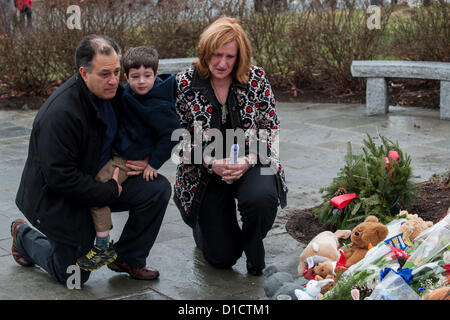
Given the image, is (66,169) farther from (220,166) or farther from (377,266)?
(377,266)

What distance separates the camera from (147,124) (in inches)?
158

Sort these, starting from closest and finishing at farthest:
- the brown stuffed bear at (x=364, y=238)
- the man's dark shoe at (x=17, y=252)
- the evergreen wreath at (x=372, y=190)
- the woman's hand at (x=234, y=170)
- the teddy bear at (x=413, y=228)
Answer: the brown stuffed bear at (x=364, y=238)
the teddy bear at (x=413, y=228)
the woman's hand at (x=234, y=170)
the man's dark shoe at (x=17, y=252)
the evergreen wreath at (x=372, y=190)

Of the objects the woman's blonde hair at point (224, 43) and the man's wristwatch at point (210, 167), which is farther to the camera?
the man's wristwatch at point (210, 167)

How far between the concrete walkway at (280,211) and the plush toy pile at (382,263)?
36 cm

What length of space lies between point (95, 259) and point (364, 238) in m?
1.48

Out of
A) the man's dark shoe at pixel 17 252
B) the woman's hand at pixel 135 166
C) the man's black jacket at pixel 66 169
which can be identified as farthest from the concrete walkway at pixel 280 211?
the woman's hand at pixel 135 166

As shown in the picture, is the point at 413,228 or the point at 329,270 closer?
the point at 329,270

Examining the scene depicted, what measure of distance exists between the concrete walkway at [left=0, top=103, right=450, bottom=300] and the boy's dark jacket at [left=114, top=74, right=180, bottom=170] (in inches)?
28.5

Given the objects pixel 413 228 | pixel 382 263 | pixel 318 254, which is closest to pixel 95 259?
pixel 318 254

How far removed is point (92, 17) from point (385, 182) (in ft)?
23.3

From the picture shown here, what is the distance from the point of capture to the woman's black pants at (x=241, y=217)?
4.08 metres

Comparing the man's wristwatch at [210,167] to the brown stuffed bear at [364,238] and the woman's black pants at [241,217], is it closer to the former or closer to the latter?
the woman's black pants at [241,217]

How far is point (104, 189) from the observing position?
3773 mm

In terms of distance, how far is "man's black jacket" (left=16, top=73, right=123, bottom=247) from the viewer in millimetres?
3617
